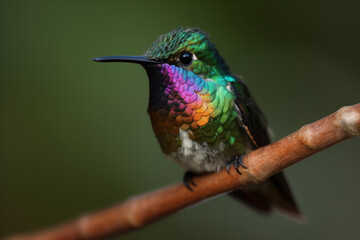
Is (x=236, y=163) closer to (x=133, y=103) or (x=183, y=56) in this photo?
(x=183, y=56)

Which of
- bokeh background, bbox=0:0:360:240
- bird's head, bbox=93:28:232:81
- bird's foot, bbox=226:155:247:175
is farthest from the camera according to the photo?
bokeh background, bbox=0:0:360:240

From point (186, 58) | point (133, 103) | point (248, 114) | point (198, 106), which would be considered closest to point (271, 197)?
point (248, 114)

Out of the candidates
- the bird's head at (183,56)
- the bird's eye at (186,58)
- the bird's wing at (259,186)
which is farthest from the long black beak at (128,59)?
the bird's wing at (259,186)

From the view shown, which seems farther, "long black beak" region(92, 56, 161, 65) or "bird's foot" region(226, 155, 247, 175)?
"bird's foot" region(226, 155, 247, 175)

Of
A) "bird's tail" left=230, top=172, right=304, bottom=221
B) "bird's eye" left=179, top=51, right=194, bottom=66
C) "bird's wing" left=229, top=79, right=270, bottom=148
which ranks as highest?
"bird's eye" left=179, top=51, right=194, bottom=66

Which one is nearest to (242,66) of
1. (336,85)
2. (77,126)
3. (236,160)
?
(336,85)

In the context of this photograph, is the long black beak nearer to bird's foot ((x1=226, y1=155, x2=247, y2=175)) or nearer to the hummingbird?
the hummingbird

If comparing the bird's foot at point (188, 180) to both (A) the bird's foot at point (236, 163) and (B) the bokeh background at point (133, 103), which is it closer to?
(A) the bird's foot at point (236, 163)

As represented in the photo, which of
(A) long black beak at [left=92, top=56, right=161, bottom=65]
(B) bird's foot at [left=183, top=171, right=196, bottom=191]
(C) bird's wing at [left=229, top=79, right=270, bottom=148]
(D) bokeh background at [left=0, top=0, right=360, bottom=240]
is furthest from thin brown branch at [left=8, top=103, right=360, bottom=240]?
(D) bokeh background at [left=0, top=0, right=360, bottom=240]
